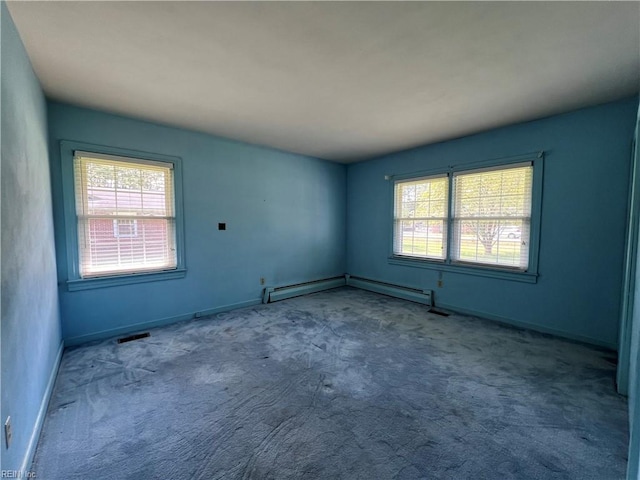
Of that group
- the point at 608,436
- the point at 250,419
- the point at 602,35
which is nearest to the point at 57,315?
the point at 250,419

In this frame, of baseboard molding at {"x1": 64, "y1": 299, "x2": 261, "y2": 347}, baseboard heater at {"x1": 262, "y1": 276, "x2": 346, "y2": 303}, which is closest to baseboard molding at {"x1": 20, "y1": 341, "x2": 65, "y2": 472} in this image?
baseboard molding at {"x1": 64, "y1": 299, "x2": 261, "y2": 347}

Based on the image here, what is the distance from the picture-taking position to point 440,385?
88.4 inches

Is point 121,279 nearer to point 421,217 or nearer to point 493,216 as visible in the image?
point 421,217

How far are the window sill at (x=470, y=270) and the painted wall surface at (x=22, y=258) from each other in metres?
4.49

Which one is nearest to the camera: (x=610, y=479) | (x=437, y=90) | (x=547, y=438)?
(x=610, y=479)

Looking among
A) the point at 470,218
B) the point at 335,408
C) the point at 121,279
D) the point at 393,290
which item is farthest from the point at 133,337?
the point at 470,218

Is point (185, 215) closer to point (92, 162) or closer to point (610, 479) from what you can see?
point (92, 162)

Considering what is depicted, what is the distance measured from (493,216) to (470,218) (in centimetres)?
29

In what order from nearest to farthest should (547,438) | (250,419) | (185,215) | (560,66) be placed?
(547,438) < (250,419) < (560,66) < (185,215)

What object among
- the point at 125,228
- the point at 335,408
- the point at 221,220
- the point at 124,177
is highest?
the point at 124,177

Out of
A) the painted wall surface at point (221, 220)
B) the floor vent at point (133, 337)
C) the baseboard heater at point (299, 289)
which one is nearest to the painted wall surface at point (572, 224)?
the baseboard heater at point (299, 289)

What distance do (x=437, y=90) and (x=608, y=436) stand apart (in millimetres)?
2855

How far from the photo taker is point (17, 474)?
131cm

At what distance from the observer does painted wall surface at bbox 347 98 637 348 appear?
2824 mm
